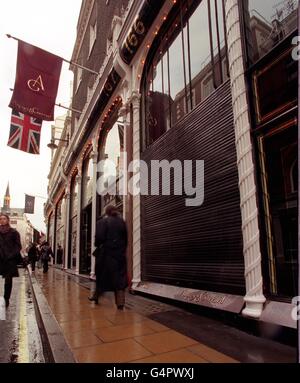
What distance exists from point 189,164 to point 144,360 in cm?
392

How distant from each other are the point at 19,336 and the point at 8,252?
2.14m

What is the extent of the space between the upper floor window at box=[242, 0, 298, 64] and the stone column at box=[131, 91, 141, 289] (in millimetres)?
4353

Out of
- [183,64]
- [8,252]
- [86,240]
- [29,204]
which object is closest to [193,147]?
[183,64]

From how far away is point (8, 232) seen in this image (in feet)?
20.3

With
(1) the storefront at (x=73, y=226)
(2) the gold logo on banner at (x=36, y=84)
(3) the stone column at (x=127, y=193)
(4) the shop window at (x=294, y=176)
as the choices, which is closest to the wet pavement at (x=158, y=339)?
(4) the shop window at (x=294, y=176)

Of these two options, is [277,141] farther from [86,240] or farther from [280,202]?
[86,240]

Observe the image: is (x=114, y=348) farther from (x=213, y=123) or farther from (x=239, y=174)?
(x=213, y=123)

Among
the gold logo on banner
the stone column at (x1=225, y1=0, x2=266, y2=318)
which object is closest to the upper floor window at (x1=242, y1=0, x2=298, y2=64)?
the stone column at (x1=225, y1=0, x2=266, y2=318)

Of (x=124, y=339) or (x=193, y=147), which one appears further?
(x=193, y=147)

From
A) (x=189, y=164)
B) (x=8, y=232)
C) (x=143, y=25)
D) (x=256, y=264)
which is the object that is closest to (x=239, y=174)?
(x=256, y=264)

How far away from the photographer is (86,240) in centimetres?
1497

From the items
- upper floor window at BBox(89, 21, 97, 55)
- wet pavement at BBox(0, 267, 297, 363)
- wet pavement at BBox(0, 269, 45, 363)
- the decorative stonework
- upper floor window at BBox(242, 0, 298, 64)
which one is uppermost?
the decorative stonework

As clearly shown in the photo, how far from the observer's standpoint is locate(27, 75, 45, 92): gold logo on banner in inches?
410

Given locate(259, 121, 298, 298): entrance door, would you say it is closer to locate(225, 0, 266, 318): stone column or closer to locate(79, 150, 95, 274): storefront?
locate(225, 0, 266, 318): stone column
